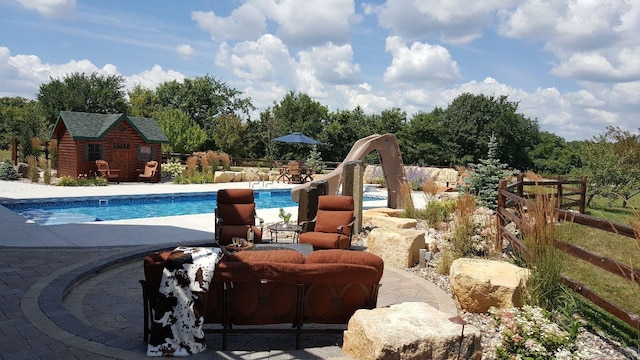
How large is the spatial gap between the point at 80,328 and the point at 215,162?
704 inches

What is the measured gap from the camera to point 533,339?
2.82 meters

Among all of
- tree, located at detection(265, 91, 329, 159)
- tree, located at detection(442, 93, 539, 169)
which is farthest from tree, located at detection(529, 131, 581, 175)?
tree, located at detection(265, 91, 329, 159)

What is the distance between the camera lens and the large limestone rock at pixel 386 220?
312 inches

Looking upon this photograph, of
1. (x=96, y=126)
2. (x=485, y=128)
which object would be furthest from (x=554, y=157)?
(x=96, y=126)

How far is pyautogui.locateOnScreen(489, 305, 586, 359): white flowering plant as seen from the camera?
275 cm

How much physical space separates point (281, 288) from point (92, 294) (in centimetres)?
261

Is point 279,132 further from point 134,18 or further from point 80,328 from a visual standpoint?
point 80,328

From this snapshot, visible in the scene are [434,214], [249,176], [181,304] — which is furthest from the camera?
[249,176]

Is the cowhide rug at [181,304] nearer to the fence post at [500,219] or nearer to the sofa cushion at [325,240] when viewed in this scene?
the sofa cushion at [325,240]

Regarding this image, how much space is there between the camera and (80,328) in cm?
369

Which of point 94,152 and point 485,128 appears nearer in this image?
point 94,152

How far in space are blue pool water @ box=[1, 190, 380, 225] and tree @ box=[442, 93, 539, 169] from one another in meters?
20.5

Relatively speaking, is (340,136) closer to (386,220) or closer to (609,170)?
(609,170)

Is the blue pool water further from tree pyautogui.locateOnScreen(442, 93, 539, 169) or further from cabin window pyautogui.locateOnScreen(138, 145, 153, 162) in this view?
tree pyautogui.locateOnScreen(442, 93, 539, 169)
